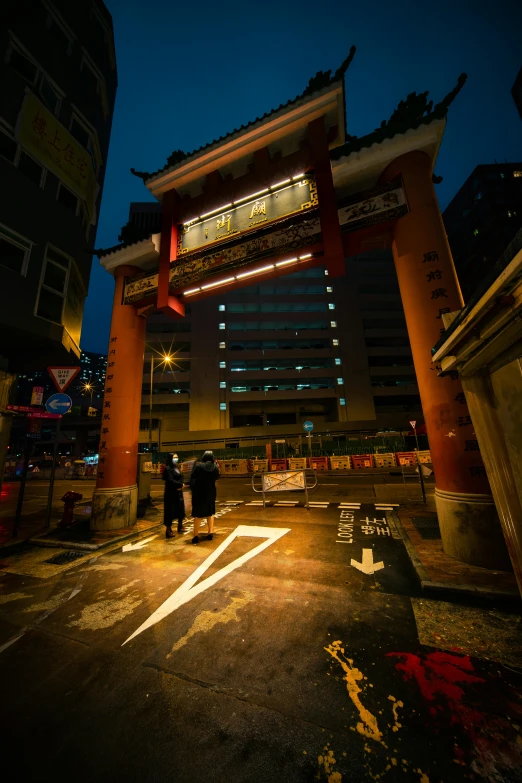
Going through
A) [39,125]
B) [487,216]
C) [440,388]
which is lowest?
[440,388]

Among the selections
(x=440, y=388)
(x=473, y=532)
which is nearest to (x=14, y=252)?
(x=440, y=388)

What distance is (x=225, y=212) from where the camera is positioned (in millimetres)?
8336

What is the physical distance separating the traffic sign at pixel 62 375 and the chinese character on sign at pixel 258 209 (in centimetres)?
646

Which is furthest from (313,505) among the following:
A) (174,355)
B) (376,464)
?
(174,355)

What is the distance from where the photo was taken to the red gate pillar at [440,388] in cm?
440

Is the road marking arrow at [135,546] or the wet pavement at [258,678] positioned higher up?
the road marking arrow at [135,546]

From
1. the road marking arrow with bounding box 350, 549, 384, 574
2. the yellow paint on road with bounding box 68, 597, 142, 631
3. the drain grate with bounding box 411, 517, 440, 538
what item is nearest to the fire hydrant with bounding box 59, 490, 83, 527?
the yellow paint on road with bounding box 68, 597, 142, 631

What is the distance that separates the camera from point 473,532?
4383 millimetres

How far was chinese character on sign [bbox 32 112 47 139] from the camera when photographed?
8.72 m

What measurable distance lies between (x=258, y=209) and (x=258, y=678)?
9381 mm

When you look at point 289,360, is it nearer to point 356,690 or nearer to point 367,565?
point 367,565

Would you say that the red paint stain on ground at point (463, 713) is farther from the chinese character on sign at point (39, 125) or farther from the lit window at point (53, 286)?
the chinese character on sign at point (39, 125)

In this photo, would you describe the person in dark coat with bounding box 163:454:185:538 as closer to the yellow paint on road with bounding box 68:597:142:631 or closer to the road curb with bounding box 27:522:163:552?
the road curb with bounding box 27:522:163:552

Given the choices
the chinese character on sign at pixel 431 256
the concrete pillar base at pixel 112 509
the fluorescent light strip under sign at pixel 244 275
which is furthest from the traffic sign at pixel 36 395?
the chinese character on sign at pixel 431 256
